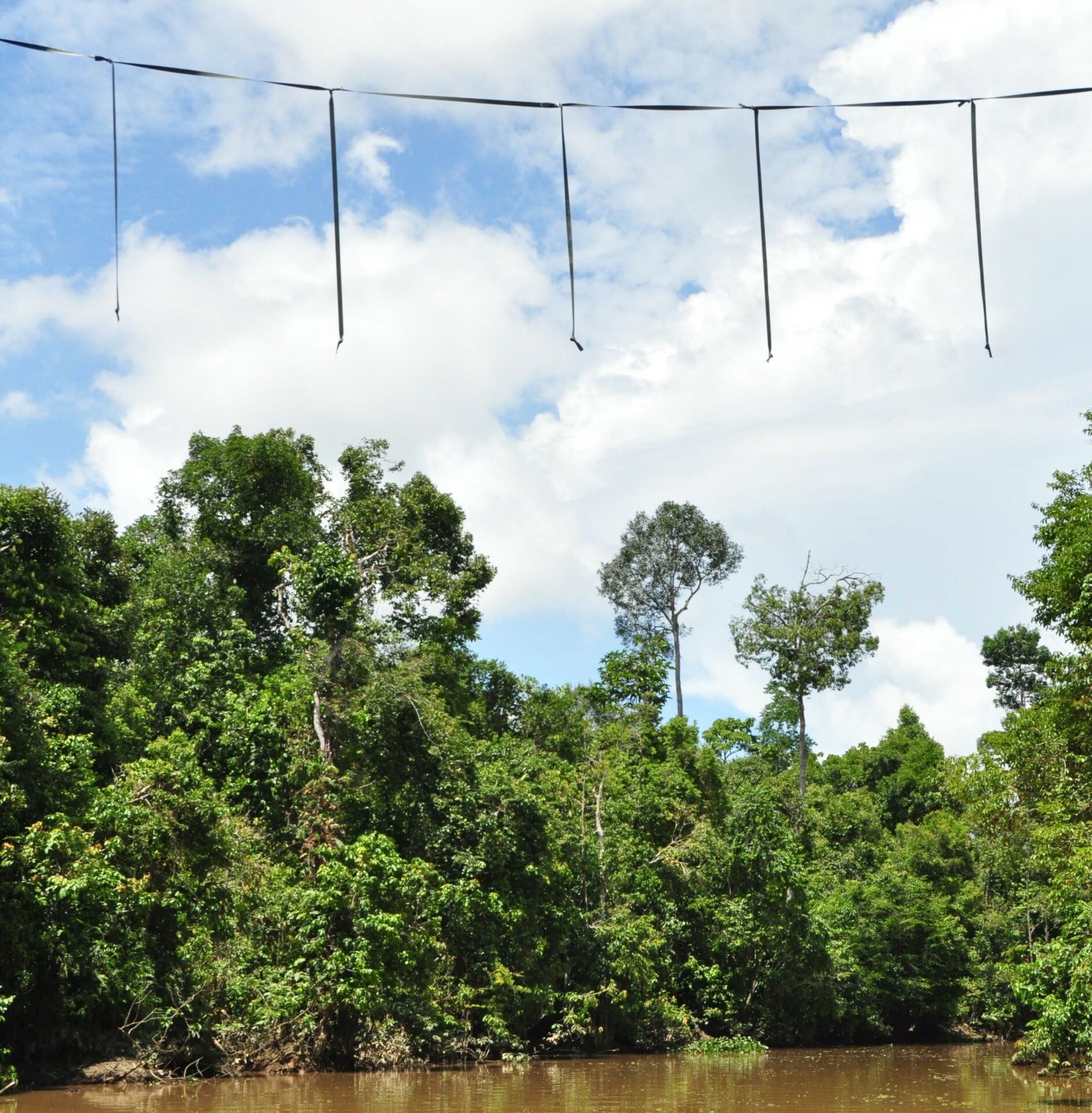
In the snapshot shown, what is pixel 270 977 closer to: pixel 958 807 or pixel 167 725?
pixel 167 725

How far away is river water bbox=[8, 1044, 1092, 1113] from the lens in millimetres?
14969

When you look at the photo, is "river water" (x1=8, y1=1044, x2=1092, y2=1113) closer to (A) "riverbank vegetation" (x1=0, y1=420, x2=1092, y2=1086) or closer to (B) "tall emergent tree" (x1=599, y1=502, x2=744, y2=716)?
(A) "riverbank vegetation" (x1=0, y1=420, x2=1092, y2=1086)

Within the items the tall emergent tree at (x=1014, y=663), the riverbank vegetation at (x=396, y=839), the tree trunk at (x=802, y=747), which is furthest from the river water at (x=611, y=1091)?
the tall emergent tree at (x=1014, y=663)

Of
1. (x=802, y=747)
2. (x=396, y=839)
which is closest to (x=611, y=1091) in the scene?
(x=396, y=839)

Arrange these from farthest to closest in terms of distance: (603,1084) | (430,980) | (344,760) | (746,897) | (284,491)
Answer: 1. (284,491)
2. (746,897)
3. (344,760)
4. (430,980)
5. (603,1084)

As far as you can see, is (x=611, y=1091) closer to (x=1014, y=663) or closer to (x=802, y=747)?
(x=802, y=747)

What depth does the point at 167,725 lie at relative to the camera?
2469 centimetres

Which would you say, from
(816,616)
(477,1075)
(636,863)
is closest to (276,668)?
(636,863)

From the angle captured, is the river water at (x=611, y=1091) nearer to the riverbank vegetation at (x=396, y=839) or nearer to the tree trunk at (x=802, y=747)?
the riverbank vegetation at (x=396, y=839)

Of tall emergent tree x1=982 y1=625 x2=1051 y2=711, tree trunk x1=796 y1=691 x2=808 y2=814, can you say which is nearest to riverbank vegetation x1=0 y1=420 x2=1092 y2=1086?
tree trunk x1=796 y1=691 x2=808 y2=814

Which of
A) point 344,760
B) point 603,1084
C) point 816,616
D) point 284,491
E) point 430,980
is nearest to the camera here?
point 603,1084

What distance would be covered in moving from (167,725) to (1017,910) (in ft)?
70.4

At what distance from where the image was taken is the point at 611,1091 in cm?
1741

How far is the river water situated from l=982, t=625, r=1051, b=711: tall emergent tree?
98.3 ft
